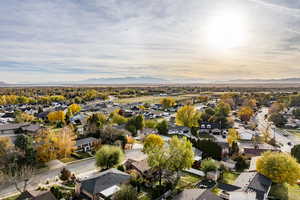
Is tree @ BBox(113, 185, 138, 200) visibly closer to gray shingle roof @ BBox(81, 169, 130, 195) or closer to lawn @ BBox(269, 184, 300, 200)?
gray shingle roof @ BBox(81, 169, 130, 195)

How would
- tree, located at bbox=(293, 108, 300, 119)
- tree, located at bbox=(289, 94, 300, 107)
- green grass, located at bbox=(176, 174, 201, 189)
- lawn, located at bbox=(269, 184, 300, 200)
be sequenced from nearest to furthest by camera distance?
1. lawn, located at bbox=(269, 184, 300, 200)
2. green grass, located at bbox=(176, 174, 201, 189)
3. tree, located at bbox=(293, 108, 300, 119)
4. tree, located at bbox=(289, 94, 300, 107)

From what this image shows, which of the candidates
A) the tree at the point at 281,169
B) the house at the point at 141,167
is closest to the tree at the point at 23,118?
the house at the point at 141,167

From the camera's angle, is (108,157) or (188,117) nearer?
(108,157)

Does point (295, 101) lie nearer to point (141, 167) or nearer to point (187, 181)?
point (187, 181)

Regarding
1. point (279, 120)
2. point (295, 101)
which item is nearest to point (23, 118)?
point (279, 120)

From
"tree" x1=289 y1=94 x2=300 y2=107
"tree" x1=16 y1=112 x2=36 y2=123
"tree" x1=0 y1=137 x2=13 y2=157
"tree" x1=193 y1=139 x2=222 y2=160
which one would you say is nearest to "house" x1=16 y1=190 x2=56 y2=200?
"tree" x1=0 y1=137 x2=13 y2=157

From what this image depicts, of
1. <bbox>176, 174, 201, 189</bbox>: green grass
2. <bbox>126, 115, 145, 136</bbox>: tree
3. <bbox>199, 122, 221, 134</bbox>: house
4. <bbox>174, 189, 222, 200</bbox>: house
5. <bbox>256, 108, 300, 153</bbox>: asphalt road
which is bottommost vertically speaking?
<bbox>256, 108, 300, 153</bbox>: asphalt road

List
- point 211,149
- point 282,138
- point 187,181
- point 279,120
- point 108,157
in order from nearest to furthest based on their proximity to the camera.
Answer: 1. point 187,181
2. point 108,157
3. point 211,149
4. point 282,138
5. point 279,120
